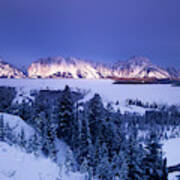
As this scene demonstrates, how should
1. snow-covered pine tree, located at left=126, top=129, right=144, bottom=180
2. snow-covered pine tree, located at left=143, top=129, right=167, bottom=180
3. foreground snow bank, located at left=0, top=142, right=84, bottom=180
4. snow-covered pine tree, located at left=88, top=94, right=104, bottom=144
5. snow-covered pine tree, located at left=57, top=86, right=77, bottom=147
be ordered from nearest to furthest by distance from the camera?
foreground snow bank, located at left=0, top=142, right=84, bottom=180 → snow-covered pine tree, located at left=143, top=129, right=167, bottom=180 → snow-covered pine tree, located at left=126, top=129, right=144, bottom=180 → snow-covered pine tree, located at left=88, top=94, right=104, bottom=144 → snow-covered pine tree, located at left=57, top=86, right=77, bottom=147

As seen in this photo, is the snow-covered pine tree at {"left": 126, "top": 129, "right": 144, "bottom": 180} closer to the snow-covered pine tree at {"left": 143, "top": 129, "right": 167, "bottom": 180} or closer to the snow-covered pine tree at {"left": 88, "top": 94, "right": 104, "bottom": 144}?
the snow-covered pine tree at {"left": 143, "top": 129, "right": 167, "bottom": 180}

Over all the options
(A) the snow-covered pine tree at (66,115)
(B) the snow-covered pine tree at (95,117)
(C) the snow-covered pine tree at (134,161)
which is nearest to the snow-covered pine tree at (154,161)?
(C) the snow-covered pine tree at (134,161)

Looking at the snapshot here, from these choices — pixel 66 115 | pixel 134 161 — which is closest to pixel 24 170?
pixel 134 161

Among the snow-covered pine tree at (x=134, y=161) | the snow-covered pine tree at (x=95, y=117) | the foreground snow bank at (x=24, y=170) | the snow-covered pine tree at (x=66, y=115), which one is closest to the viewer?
the foreground snow bank at (x=24, y=170)

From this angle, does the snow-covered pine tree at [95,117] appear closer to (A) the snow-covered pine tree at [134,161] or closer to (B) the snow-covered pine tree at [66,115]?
(B) the snow-covered pine tree at [66,115]

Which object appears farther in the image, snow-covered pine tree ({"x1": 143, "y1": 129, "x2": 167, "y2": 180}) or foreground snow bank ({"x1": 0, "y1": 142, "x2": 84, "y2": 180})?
snow-covered pine tree ({"x1": 143, "y1": 129, "x2": 167, "y2": 180})

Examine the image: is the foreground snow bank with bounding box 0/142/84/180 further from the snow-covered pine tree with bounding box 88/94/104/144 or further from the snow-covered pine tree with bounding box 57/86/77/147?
the snow-covered pine tree with bounding box 57/86/77/147

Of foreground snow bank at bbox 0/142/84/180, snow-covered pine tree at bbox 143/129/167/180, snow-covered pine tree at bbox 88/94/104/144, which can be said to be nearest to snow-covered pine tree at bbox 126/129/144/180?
snow-covered pine tree at bbox 143/129/167/180

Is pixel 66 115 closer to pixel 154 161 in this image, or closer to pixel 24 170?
pixel 24 170

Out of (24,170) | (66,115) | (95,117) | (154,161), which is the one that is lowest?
→ (154,161)

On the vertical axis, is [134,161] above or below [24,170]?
below

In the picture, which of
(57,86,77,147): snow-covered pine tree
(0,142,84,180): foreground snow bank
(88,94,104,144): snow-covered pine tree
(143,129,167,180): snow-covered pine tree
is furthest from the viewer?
(57,86,77,147): snow-covered pine tree

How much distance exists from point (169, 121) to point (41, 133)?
40.9 meters

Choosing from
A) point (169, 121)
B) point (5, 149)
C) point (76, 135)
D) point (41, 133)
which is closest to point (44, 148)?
point (41, 133)
